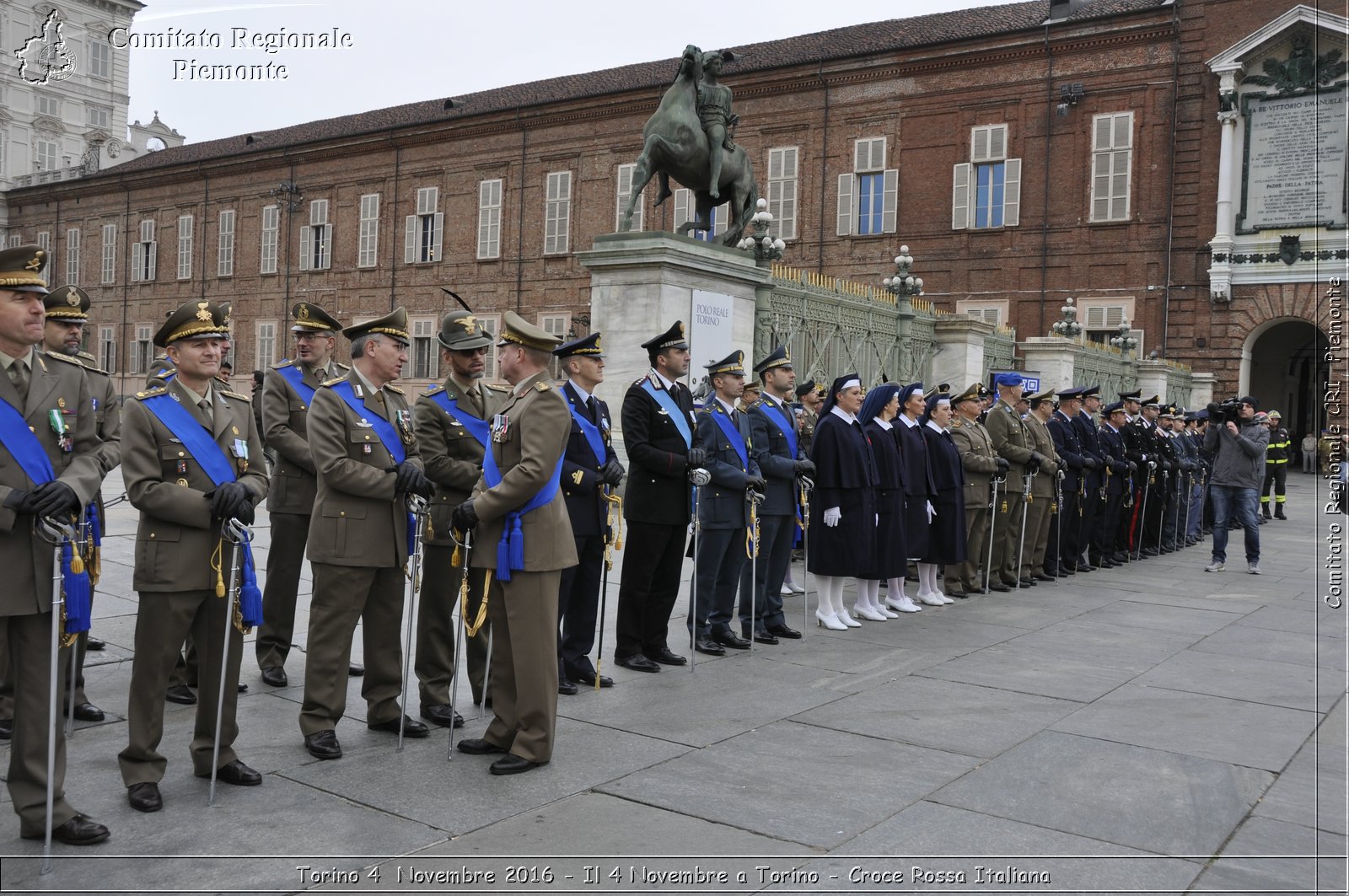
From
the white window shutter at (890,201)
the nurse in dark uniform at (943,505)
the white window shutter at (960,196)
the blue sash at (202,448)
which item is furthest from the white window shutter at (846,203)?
the blue sash at (202,448)

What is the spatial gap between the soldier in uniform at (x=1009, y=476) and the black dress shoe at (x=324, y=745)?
7242 mm

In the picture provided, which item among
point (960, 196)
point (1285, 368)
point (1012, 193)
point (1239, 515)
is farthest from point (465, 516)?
point (1285, 368)

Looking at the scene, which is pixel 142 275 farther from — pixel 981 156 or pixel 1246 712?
pixel 1246 712

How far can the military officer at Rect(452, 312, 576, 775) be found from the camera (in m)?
4.90

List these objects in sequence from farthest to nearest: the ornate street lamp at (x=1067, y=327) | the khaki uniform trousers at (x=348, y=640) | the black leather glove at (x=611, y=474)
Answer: the ornate street lamp at (x=1067, y=327) < the black leather glove at (x=611, y=474) < the khaki uniform trousers at (x=348, y=640)

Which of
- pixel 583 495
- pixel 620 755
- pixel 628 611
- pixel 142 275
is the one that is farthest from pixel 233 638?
pixel 142 275

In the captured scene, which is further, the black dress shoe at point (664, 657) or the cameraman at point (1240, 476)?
the cameraman at point (1240, 476)

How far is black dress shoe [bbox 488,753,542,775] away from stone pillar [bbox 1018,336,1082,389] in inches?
693

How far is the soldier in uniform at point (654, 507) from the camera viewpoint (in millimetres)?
6934

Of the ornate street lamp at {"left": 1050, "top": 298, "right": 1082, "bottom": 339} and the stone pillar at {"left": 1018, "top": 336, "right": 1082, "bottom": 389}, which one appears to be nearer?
the stone pillar at {"left": 1018, "top": 336, "right": 1082, "bottom": 389}

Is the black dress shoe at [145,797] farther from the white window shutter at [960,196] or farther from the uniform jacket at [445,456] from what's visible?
the white window shutter at [960,196]

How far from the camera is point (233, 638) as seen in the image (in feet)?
15.4

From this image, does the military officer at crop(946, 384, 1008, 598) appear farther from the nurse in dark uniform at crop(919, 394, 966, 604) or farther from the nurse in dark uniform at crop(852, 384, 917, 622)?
the nurse in dark uniform at crop(852, 384, 917, 622)

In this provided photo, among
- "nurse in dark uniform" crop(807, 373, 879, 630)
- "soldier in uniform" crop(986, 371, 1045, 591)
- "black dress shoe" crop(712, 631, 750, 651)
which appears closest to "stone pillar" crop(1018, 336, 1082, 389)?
"soldier in uniform" crop(986, 371, 1045, 591)
